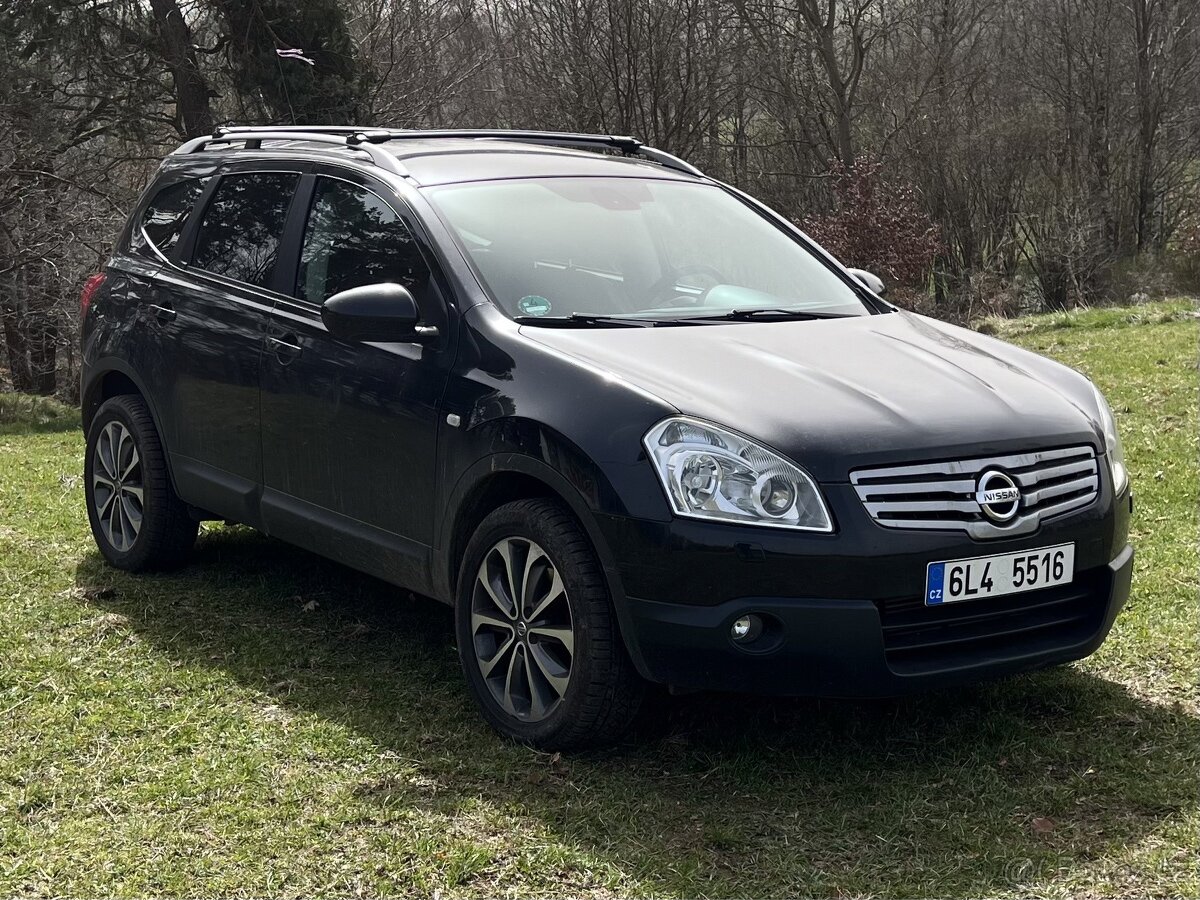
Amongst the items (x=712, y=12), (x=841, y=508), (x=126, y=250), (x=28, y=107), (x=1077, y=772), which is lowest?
(x=1077, y=772)

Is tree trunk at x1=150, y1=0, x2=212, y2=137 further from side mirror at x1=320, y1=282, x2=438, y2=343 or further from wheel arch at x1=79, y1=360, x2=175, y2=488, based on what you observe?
side mirror at x1=320, y1=282, x2=438, y2=343

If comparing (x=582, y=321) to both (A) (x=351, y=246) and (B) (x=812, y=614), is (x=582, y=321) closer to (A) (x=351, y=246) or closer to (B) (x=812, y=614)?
Result: (A) (x=351, y=246)

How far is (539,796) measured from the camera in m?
3.84

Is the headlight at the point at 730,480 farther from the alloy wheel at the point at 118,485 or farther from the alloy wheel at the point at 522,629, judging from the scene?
the alloy wheel at the point at 118,485

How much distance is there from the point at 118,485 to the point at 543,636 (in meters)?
3.04

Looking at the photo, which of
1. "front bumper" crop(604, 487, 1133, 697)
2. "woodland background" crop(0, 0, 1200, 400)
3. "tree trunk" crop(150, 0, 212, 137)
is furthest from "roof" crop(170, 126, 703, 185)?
"tree trunk" crop(150, 0, 212, 137)

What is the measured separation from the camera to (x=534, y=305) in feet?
14.7

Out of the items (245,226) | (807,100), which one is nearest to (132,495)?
(245,226)

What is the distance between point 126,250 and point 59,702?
2.60 m

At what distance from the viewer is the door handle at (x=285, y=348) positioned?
504cm

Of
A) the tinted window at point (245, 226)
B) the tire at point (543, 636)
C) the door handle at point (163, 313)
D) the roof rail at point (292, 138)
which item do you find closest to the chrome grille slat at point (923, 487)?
the tire at point (543, 636)

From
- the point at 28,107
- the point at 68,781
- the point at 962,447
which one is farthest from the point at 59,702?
the point at 28,107

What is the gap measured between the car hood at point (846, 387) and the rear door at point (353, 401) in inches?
21.2

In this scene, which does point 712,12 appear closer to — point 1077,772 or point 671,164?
point 671,164
